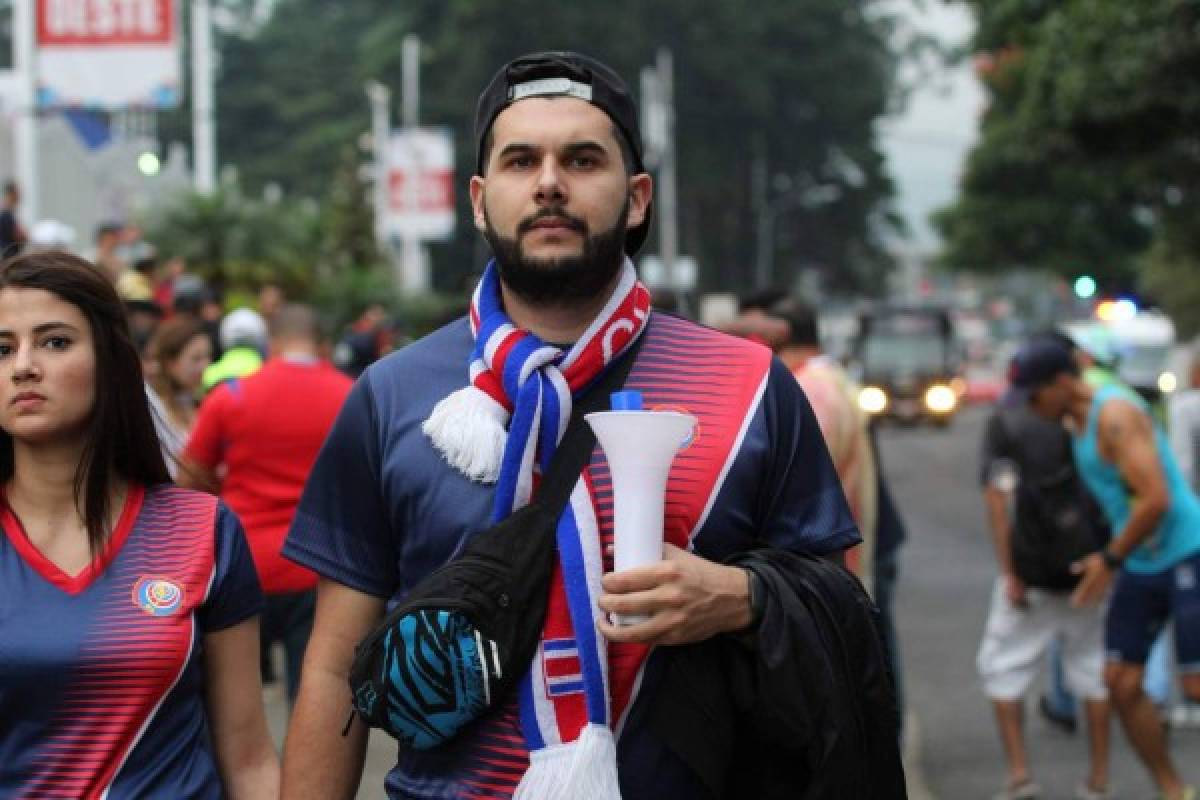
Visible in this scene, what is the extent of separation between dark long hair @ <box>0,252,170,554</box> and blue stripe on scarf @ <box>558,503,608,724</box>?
90 centimetres

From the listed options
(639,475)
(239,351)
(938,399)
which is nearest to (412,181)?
(938,399)

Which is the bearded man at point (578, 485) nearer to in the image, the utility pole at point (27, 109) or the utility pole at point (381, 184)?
the utility pole at point (27, 109)

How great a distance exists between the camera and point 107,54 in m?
15.8

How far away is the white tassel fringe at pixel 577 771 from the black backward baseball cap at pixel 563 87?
928 mm

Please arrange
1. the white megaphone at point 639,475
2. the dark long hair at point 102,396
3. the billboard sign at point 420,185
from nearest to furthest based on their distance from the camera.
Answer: the white megaphone at point 639,475, the dark long hair at point 102,396, the billboard sign at point 420,185

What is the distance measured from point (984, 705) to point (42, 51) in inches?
337

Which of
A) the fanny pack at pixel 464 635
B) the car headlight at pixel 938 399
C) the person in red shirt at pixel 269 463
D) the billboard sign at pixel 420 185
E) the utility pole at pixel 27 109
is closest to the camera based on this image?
the fanny pack at pixel 464 635

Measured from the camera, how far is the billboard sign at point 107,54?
51.4 feet

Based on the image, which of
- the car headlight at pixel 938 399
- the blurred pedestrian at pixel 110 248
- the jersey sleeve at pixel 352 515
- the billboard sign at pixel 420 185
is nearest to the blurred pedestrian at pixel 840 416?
the jersey sleeve at pixel 352 515

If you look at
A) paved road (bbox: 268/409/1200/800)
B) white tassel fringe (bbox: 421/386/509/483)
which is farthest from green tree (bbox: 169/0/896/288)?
white tassel fringe (bbox: 421/386/509/483)

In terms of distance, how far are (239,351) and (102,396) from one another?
20.5 ft

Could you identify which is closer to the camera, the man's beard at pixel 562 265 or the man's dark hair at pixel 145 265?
the man's beard at pixel 562 265

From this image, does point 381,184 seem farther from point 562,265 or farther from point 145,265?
point 562,265

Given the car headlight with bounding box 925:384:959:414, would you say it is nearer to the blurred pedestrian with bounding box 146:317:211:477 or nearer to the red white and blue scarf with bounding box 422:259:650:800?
the blurred pedestrian with bounding box 146:317:211:477
